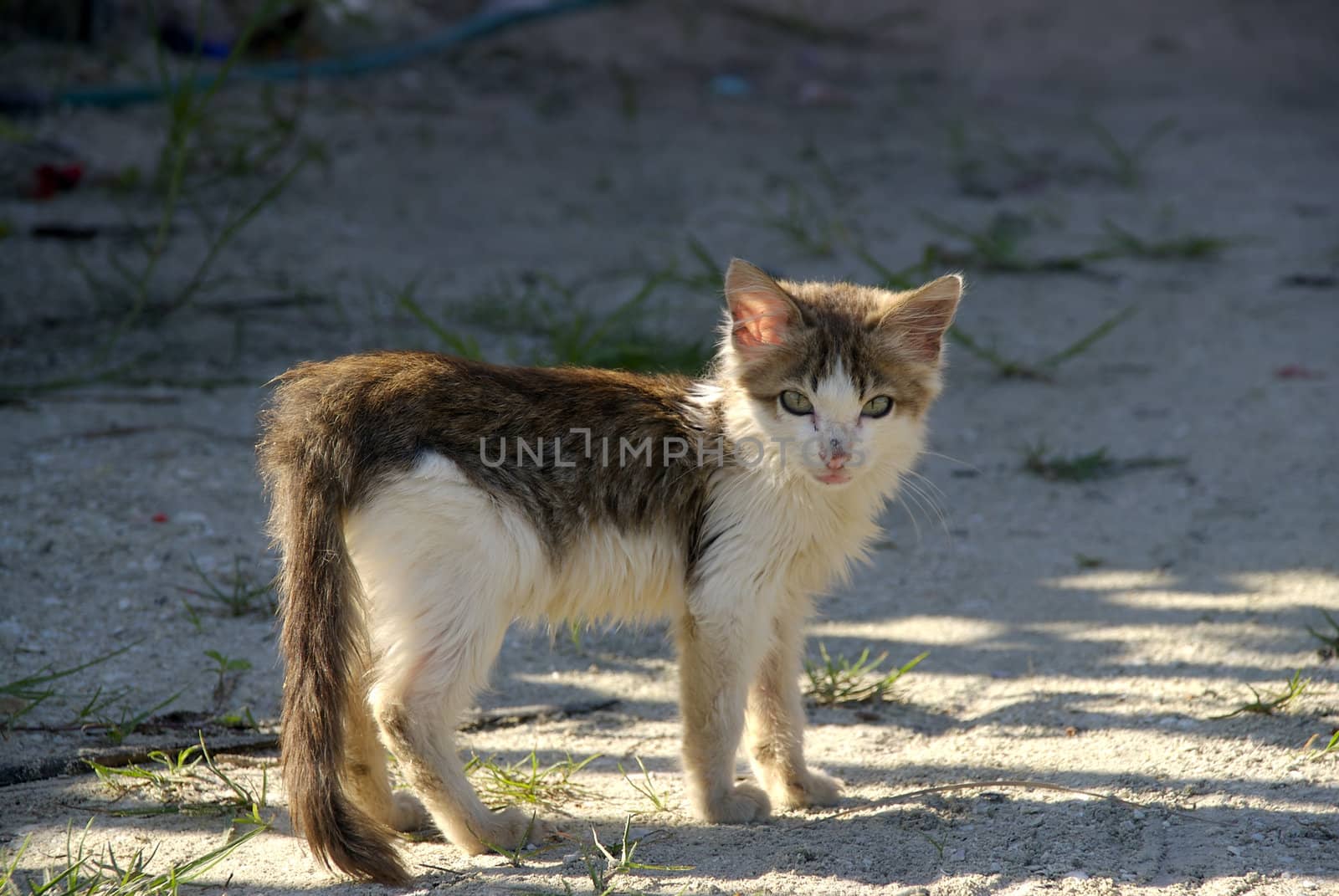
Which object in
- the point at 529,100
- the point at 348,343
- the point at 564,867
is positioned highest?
the point at 529,100

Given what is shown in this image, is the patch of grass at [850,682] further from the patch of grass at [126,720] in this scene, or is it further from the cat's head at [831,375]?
the patch of grass at [126,720]

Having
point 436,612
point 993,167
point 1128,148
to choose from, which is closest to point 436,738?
point 436,612

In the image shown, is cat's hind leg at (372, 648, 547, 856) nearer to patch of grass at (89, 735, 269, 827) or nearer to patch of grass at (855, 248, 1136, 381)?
patch of grass at (89, 735, 269, 827)

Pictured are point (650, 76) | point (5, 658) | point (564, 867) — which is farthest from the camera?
point (650, 76)

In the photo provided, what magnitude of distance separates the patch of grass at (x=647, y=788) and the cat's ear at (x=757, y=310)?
1158mm

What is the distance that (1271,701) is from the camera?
3467mm

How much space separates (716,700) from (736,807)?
30 cm

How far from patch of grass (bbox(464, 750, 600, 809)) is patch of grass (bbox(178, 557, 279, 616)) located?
1028 millimetres

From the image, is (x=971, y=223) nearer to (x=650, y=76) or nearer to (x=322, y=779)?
(x=650, y=76)

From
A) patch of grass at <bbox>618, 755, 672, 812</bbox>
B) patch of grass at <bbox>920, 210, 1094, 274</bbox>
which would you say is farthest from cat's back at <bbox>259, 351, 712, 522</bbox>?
patch of grass at <bbox>920, 210, 1094, 274</bbox>

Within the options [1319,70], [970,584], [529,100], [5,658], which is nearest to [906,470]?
[970,584]

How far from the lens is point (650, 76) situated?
989 cm

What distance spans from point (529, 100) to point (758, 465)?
6.75 metres

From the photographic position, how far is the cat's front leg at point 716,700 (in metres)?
3.12
